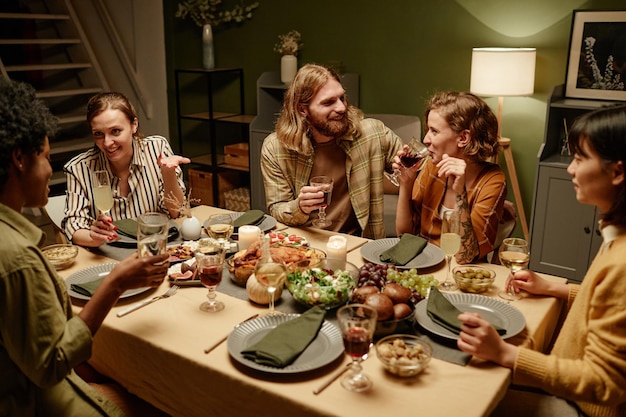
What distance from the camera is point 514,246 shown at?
5.79 ft

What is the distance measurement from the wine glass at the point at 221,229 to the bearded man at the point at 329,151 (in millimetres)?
449

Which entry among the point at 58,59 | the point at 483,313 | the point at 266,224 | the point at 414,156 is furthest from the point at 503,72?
the point at 58,59

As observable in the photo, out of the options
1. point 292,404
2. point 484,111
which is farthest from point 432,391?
point 484,111

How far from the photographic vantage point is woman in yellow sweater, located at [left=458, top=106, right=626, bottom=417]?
1259 millimetres

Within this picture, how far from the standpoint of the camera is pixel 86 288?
1747 millimetres

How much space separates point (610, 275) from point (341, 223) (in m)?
1.57

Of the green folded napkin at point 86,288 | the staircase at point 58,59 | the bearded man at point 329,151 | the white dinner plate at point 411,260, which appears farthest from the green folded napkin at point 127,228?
the staircase at point 58,59

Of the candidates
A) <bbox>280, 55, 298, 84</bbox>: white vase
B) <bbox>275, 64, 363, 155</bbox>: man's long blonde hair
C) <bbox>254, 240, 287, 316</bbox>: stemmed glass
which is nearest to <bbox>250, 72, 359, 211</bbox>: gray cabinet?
<bbox>280, 55, 298, 84</bbox>: white vase

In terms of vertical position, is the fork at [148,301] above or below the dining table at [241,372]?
above

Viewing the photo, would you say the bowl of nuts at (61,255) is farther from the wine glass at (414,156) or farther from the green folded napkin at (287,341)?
the wine glass at (414,156)

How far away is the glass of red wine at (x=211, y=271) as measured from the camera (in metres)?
1.61

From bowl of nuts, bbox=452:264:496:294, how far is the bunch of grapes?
0.07 meters

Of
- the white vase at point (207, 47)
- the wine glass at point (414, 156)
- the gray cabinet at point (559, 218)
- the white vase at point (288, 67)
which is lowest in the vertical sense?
the gray cabinet at point (559, 218)

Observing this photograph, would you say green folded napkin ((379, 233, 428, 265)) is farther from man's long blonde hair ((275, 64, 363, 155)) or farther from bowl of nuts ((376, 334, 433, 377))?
man's long blonde hair ((275, 64, 363, 155))
